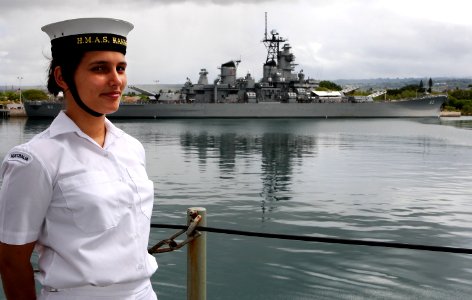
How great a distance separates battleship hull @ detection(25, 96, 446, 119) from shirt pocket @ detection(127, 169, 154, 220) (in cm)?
7671

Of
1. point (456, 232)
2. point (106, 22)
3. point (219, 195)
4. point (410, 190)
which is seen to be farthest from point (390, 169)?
point (106, 22)

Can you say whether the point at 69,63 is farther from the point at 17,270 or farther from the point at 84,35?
the point at 17,270

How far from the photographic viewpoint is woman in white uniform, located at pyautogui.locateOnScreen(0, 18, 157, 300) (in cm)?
170

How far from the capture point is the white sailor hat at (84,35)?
184 cm

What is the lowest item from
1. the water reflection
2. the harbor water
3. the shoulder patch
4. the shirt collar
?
the water reflection

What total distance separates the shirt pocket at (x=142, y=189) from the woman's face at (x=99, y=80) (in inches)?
10.3

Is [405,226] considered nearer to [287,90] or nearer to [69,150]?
[69,150]

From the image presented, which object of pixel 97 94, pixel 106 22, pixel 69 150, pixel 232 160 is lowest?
pixel 232 160

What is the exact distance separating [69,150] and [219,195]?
1354 centimetres

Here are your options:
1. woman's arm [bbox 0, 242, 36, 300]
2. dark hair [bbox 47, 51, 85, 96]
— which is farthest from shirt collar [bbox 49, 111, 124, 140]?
woman's arm [bbox 0, 242, 36, 300]

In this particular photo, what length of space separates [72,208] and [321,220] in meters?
10.5

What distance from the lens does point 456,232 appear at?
36.2 ft

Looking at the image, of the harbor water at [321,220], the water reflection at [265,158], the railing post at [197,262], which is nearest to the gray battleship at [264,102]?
the water reflection at [265,158]

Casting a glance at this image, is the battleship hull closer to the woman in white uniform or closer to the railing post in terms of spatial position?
the railing post
